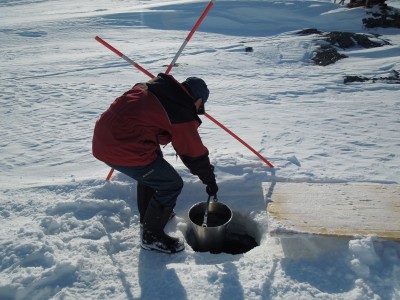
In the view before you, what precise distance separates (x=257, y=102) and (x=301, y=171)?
9.32ft

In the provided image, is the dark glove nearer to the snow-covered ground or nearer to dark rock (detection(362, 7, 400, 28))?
the snow-covered ground

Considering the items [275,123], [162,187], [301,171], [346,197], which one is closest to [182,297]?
[162,187]

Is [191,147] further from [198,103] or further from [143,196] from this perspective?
[143,196]

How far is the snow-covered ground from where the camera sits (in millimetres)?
2551

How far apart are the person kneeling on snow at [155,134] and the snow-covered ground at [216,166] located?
0.56 m

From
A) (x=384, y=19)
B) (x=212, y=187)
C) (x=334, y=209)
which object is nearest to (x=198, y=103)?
(x=212, y=187)

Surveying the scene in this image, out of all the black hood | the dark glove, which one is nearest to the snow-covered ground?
the dark glove

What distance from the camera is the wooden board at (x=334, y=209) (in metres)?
2.74

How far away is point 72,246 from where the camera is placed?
2920 mm

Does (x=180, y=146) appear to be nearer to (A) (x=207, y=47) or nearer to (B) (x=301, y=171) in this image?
(B) (x=301, y=171)

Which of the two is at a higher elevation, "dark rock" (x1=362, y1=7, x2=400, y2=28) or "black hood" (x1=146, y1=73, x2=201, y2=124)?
"dark rock" (x1=362, y1=7, x2=400, y2=28)

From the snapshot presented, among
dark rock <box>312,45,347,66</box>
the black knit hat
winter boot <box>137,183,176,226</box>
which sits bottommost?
winter boot <box>137,183,176,226</box>

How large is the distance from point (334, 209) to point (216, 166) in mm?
1479

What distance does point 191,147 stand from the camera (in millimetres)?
2666
